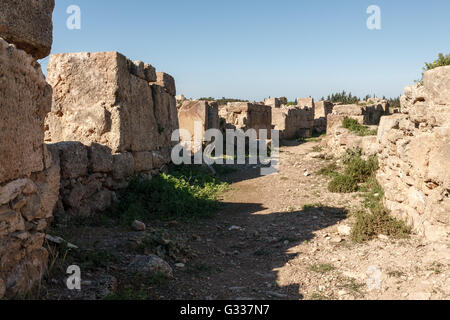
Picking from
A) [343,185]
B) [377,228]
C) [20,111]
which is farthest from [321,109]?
[20,111]

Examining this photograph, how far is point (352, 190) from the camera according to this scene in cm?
698

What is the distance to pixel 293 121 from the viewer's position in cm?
1841

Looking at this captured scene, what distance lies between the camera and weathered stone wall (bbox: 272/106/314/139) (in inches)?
688

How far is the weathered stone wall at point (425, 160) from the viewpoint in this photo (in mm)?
3865

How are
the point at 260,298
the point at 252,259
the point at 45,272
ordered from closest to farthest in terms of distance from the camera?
the point at 45,272 < the point at 260,298 < the point at 252,259

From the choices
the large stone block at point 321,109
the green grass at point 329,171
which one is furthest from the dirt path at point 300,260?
the large stone block at point 321,109

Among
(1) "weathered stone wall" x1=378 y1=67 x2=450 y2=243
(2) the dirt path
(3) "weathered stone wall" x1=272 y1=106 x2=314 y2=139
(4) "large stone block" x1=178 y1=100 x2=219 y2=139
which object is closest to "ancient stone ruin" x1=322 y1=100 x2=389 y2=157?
(2) the dirt path

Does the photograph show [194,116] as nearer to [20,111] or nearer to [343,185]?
[343,185]

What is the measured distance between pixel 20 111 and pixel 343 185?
19.2 feet

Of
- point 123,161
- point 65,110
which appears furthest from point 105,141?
point 65,110

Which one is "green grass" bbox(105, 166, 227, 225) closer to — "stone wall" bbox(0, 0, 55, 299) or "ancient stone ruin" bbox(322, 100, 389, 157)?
"stone wall" bbox(0, 0, 55, 299)

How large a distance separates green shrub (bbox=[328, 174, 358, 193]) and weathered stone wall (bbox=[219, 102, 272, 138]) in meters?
8.00
